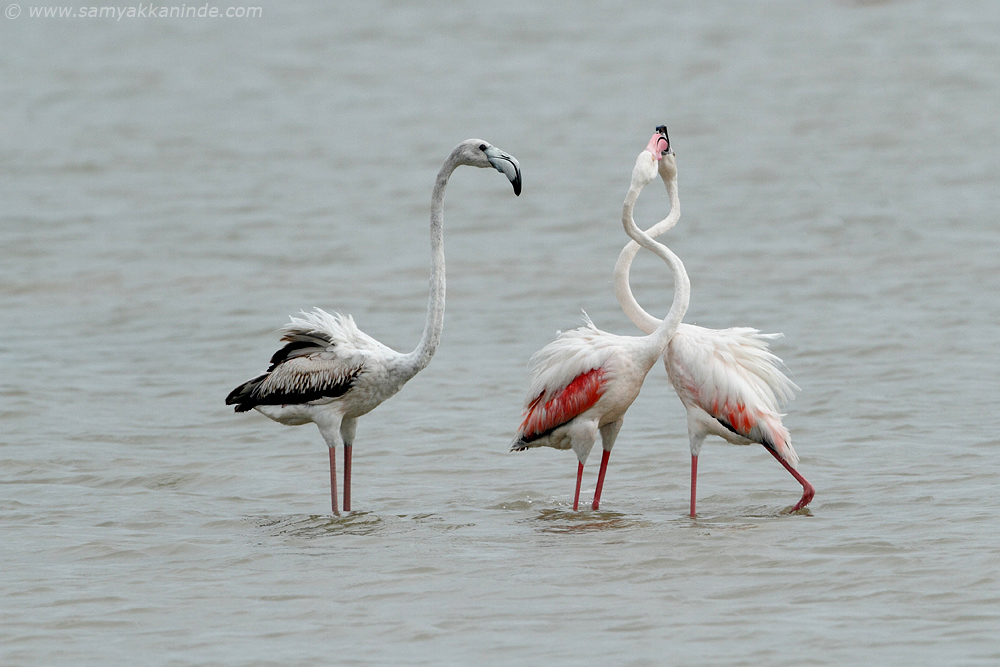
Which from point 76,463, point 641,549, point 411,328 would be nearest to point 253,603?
point 641,549

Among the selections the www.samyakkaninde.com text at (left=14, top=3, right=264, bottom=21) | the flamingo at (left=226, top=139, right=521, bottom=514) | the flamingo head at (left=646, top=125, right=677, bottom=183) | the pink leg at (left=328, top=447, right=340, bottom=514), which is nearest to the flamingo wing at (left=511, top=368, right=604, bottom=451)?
the flamingo at (left=226, top=139, right=521, bottom=514)

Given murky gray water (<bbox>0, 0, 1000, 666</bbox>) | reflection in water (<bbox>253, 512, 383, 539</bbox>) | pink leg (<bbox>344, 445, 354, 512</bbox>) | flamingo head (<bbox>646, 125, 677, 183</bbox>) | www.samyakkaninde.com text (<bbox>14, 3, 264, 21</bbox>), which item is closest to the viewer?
murky gray water (<bbox>0, 0, 1000, 666</bbox>)

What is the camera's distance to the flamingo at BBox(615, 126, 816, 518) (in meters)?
8.00

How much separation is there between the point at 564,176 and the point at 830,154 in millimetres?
4051

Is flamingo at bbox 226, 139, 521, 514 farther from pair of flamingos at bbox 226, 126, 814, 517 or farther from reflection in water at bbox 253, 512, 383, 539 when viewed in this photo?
reflection in water at bbox 253, 512, 383, 539

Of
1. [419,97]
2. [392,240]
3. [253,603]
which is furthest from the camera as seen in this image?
[419,97]

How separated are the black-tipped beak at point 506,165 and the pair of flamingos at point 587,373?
11 millimetres

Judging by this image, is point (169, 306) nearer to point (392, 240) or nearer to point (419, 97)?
point (392, 240)

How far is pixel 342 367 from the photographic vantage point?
8.19m

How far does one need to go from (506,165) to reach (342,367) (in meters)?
1.55

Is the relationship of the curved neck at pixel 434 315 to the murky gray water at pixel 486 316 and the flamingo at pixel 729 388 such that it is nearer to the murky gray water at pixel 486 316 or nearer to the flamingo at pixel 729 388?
the murky gray water at pixel 486 316

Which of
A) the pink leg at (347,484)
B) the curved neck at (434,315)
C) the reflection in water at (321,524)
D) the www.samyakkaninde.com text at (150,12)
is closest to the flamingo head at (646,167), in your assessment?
the curved neck at (434,315)

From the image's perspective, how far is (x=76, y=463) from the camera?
9914 mm

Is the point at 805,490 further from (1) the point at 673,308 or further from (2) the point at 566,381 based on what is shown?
(2) the point at 566,381
